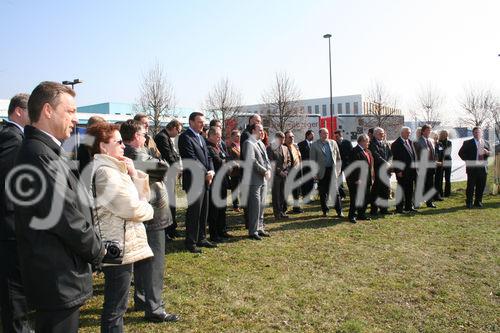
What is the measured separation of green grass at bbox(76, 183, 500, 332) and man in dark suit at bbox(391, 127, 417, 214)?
2036mm

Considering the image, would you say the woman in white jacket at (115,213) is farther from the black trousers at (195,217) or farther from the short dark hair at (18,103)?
the black trousers at (195,217)

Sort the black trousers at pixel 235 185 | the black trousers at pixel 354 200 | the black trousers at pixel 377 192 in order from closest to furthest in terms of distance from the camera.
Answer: the black trousers at pixel 354 200
the black trousers at pixel 235 185
the black trousers at pixel 377 192

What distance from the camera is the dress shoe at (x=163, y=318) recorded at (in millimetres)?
4234

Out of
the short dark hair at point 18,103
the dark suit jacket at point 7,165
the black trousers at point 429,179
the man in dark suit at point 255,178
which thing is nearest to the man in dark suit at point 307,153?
the black trousers at point 429,179

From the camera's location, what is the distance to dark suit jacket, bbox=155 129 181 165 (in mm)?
6953

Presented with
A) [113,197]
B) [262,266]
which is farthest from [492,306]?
[113,197]

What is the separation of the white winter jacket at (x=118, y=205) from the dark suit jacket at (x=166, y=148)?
368 cm

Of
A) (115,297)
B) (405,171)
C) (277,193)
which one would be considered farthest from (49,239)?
(405,171)

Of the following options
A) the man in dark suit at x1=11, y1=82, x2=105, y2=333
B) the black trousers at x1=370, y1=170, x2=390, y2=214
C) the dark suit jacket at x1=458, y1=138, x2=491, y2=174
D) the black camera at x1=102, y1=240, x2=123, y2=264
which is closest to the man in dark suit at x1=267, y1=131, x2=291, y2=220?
the black trousers at x1=370, y1=170, x2=390, y2=214

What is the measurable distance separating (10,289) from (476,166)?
1115 cm

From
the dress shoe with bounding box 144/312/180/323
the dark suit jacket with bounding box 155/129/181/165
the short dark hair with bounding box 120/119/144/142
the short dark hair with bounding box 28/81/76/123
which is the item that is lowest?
the dress shoe with bounding box 144/312/180/323

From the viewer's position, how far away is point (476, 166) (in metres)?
11.3

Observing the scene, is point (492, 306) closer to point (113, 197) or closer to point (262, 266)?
point (262, 266)

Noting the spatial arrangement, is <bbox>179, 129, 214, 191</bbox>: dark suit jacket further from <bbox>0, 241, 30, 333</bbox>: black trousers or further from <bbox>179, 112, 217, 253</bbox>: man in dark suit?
<bbox>0, 241, 30, 333</bbox>: black trousers
